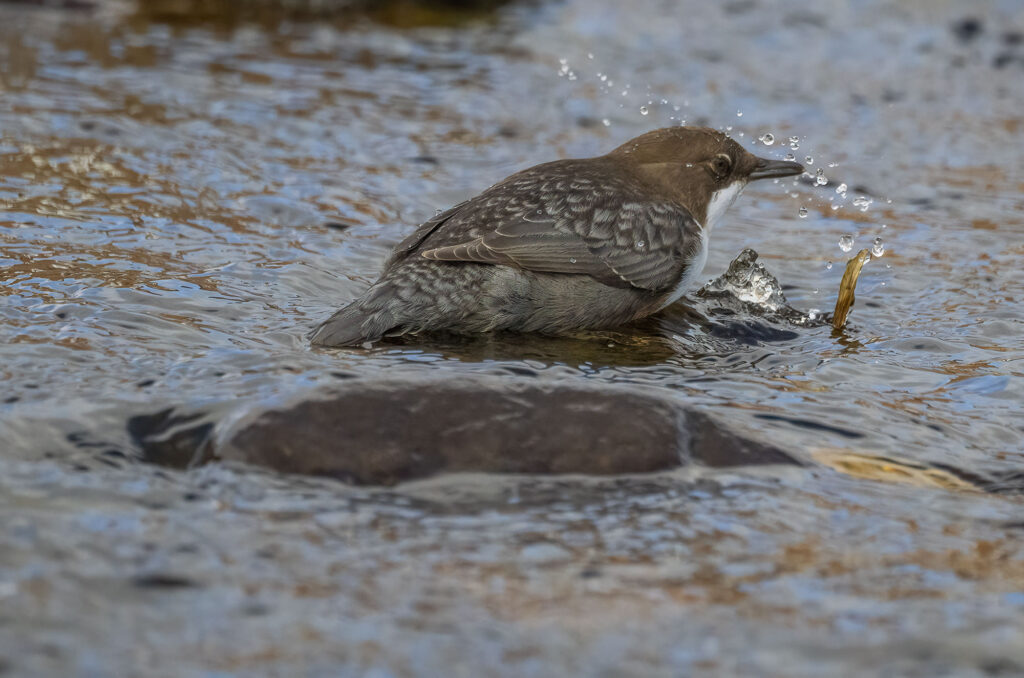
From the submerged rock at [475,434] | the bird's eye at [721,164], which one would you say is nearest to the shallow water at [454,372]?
the submerged rock at [475,434]

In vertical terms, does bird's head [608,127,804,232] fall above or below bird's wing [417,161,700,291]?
above

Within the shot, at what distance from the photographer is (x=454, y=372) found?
426cm

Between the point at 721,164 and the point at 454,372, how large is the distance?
221 centimetres

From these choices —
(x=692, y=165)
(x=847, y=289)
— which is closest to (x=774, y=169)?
(x=692, y=165)

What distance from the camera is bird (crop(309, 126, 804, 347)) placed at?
4918mm

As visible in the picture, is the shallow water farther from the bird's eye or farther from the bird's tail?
the bird's eye

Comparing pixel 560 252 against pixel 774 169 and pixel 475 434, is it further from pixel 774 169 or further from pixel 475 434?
pixel 475 434

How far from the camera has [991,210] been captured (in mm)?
7254

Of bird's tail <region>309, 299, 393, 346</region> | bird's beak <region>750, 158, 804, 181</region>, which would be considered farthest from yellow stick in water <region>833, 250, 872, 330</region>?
bird's tail <region>309, 299, 393, 346</region>

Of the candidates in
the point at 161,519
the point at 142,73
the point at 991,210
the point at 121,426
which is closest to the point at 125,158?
the point at 142,73

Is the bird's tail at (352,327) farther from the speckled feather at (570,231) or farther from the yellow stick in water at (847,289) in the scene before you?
the yellow stick in water at (847,289)

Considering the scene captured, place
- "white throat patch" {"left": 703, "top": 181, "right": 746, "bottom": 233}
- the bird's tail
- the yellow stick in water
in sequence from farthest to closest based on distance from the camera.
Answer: "white throat patch" {"left": 703, "top": 181, "right": 746, "bottom": 233} < the yellow stick in water < the bird's tail

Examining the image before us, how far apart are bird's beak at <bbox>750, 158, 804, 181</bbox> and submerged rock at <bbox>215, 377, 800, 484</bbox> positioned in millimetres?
2338

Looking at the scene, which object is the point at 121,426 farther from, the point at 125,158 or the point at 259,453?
the point at 125,158
